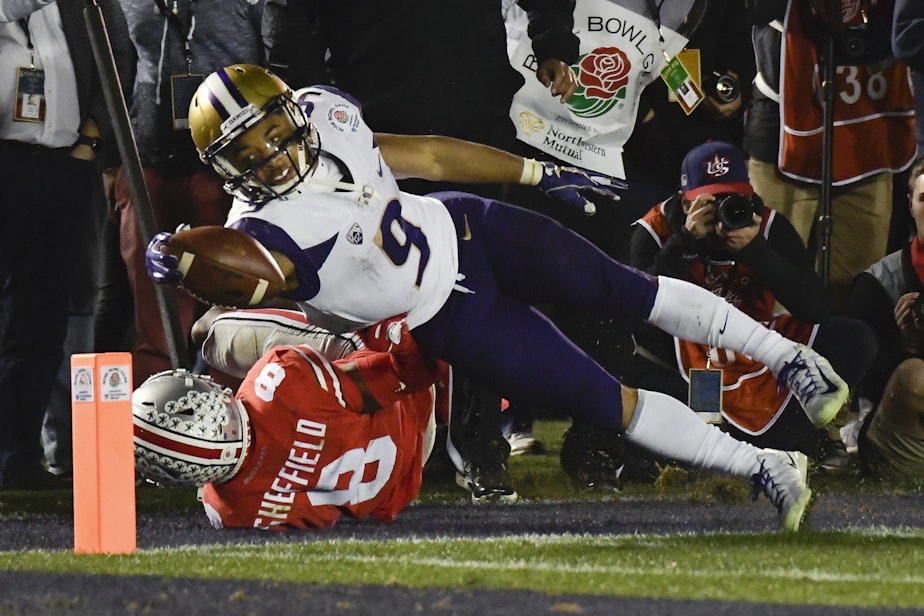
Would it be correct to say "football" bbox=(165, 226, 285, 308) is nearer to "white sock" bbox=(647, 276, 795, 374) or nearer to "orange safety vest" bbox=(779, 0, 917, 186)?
"white sock" bbox=(647, 276, 795, 374)

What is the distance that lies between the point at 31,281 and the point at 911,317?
9.59 feet

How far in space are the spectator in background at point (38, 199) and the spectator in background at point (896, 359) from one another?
266cm

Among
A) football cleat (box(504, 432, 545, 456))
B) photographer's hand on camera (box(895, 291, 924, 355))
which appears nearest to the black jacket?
photographer's hand on camera (box(895, 291, 924, 355))

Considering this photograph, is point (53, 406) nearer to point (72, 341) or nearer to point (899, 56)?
point (72, 341)

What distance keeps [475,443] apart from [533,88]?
1296 mm

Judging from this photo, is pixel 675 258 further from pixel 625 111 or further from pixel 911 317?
pixel 911 317

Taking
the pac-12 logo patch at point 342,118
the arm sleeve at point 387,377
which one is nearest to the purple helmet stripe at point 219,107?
the pac-12 logo patch at point 342,118

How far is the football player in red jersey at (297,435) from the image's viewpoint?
3723mm

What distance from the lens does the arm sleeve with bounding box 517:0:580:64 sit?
4754 millimetres

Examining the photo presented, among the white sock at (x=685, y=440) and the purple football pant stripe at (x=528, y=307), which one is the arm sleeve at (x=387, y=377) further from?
the white sock at (x=685, y=440)

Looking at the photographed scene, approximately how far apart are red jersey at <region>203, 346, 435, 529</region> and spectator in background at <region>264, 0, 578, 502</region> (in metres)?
0.50

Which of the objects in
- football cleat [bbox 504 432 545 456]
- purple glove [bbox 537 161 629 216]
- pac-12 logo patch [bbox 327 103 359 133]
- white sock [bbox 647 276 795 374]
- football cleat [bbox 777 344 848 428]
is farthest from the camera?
football cleat [bbox 504 432 545 456]

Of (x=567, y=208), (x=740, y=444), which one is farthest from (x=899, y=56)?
(x=740, y=444)

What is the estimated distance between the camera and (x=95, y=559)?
10.9ft
